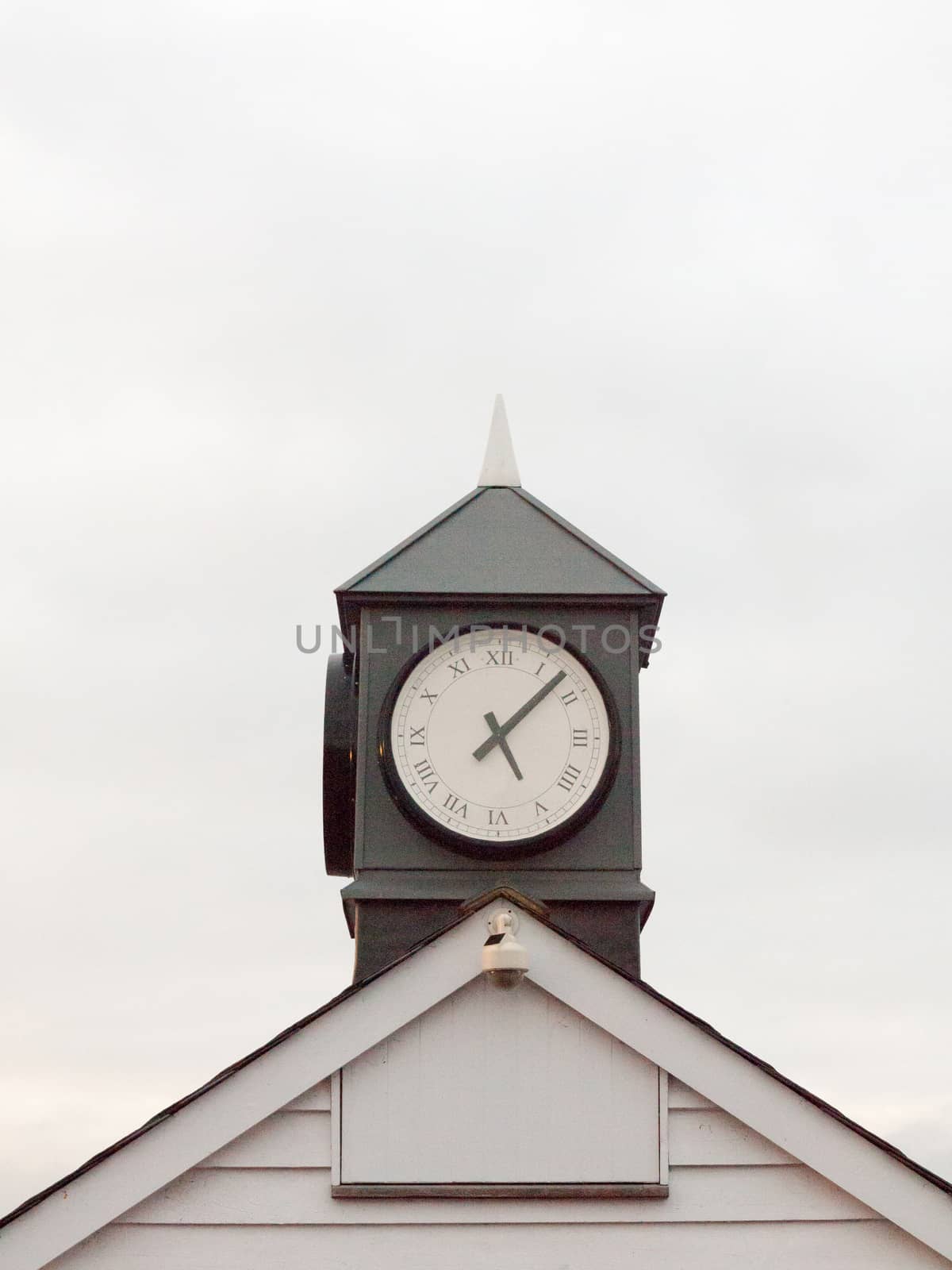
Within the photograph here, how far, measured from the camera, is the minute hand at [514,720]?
10438 mm

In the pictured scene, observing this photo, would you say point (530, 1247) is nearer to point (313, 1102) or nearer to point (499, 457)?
point (313, 1102)

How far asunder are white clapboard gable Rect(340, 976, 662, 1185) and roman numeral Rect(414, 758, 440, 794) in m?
2.22

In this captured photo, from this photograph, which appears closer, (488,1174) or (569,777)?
(488,1174)

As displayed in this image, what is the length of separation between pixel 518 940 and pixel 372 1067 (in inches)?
35.3

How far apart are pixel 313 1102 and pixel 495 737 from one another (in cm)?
294

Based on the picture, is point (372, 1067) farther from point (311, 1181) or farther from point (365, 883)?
point (365, 883)

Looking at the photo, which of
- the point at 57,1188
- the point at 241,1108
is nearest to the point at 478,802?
the point at 241,1108

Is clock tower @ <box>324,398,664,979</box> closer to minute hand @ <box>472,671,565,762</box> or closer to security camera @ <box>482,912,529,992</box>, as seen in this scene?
minute hand @ <box>472,671,565,762</box>

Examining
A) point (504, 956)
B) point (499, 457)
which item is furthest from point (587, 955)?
point (499, 457)

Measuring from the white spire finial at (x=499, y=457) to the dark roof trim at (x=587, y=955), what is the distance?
4.27 meters

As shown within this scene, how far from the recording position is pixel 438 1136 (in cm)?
810

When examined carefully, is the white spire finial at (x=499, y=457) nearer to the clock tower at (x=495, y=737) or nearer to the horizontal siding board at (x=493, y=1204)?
the clock tower at (x=495, y=737)

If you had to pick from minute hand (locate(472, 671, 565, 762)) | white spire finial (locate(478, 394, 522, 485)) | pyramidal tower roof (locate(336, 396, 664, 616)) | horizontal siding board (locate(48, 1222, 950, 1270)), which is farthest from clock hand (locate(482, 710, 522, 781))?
horizontal siding board (locate(48, 1222, 950, 1270))

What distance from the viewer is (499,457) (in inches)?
476
